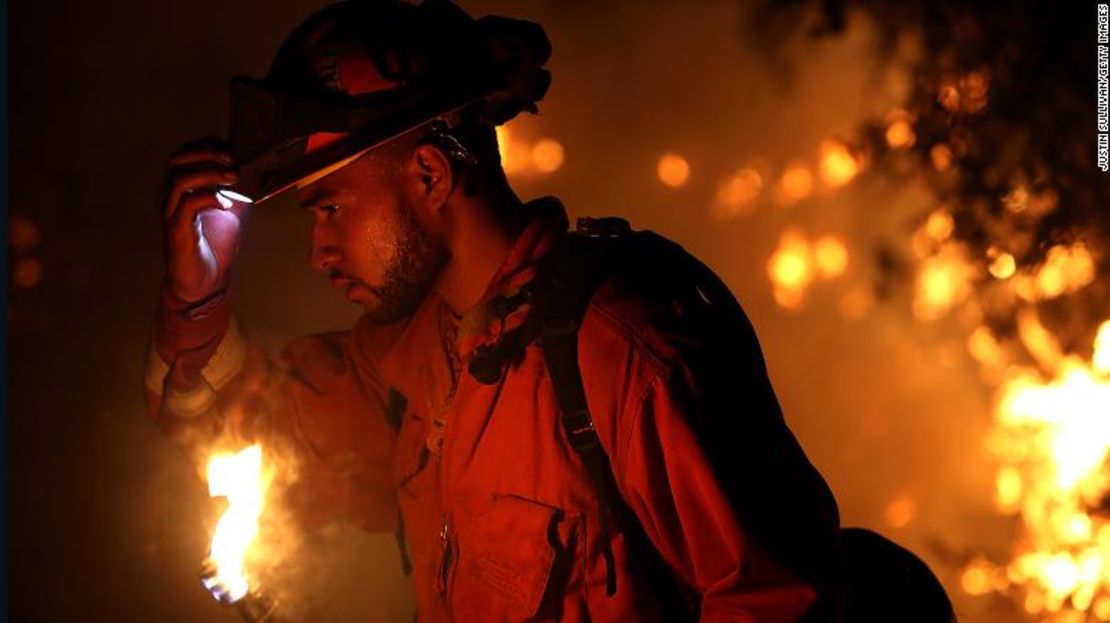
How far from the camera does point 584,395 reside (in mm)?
2527

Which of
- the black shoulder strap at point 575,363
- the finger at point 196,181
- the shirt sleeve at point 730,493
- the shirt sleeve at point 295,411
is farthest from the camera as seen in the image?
the shirt sleeve at point 295,411

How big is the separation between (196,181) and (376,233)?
0.57 m

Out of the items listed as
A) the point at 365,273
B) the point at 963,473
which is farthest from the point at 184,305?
the point at 963,473

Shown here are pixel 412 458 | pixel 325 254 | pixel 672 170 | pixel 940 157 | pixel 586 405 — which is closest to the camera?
pixel 586 405

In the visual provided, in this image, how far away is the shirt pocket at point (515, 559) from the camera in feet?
8.41

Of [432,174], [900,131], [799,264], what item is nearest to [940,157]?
[900,131]

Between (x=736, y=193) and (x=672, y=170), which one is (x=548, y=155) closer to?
(x=672, y=170)

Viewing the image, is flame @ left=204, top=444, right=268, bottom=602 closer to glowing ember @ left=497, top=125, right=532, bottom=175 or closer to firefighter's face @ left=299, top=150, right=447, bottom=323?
firefighter's face @ left=299, top=150, right=447, bottom=323

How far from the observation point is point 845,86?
4309 mm

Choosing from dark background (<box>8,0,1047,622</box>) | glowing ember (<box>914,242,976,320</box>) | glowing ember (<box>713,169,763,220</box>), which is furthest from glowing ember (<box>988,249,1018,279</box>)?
glowing ember (<box>713,169,763,220</box>)

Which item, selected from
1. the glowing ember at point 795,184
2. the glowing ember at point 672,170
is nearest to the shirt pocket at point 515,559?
the glowing ember at point 672,170

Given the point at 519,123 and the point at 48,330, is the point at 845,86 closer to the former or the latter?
the point at 519,123

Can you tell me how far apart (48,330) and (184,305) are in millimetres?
1162

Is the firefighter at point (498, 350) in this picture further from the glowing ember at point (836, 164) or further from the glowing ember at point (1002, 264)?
Result: the glowing ember at point (1002, 264)
